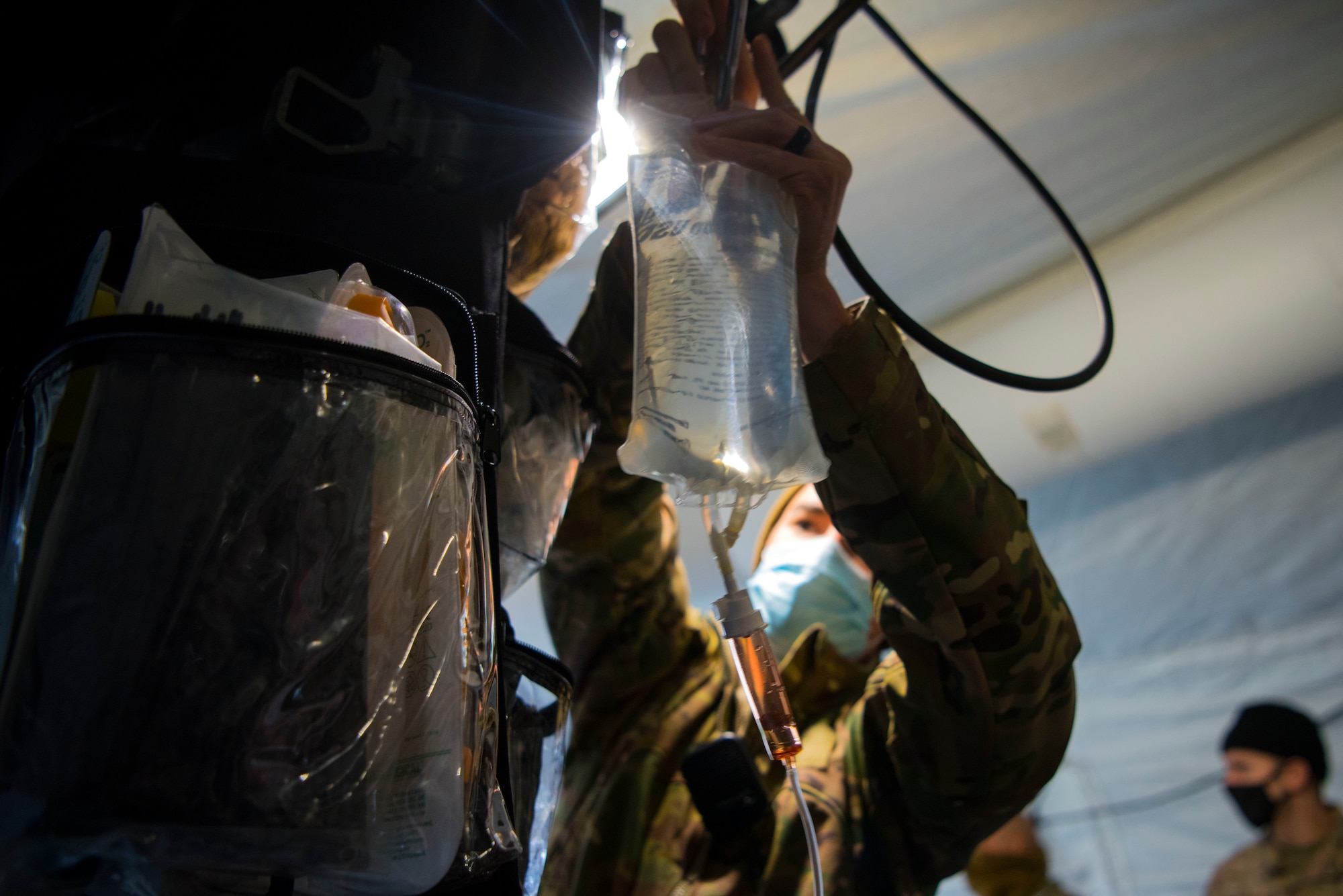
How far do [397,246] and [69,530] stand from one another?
0.24 metres

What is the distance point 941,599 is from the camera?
1.82ft

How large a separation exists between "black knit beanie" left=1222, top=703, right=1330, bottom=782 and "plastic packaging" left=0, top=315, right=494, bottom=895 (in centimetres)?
167

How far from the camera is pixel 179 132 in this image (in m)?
0.53

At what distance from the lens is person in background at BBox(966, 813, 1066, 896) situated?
5.35 ft

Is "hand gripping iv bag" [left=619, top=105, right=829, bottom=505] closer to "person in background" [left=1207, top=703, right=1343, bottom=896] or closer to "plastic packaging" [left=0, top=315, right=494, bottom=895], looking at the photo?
"plastic packaging" [left=0, top=315, right=494, bottom=895]

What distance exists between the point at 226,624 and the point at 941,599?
46 centimetres

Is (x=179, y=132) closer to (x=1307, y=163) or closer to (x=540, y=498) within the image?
(x=540, y=498)

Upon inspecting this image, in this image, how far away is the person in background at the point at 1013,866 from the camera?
163 cm

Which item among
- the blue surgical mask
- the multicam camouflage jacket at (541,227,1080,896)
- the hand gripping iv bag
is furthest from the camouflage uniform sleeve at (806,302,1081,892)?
the blue surgical mask

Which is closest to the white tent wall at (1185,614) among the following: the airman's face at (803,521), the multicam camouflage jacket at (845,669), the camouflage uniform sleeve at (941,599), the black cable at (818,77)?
the airman's face at (803,521)

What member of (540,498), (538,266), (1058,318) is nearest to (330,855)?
(540,498)

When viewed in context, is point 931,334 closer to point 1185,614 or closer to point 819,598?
point 819,598

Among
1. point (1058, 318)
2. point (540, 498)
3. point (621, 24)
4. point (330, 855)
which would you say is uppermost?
point (1058, 318)

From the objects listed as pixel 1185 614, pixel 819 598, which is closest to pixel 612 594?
pixel 819 598
